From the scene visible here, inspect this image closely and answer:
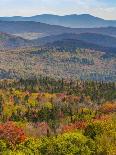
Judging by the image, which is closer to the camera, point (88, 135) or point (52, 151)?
point (52, 151)

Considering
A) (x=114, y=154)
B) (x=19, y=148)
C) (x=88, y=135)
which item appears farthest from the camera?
(x=88, y=135)

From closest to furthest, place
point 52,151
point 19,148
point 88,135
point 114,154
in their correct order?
1. point 114,154
2. point 52,151
3. point 19,148
4. point 88,135

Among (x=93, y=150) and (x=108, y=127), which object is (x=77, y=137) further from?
(x=108, y=127)

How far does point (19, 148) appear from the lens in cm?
15200

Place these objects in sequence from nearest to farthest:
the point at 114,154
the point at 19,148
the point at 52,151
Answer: the point at 114,154, the point at 52,151, the point at 19,148

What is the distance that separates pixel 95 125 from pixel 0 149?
3722 cm

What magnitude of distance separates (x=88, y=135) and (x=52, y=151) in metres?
24.6

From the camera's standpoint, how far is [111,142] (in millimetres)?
148125

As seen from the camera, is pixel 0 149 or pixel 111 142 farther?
pixel 0 149

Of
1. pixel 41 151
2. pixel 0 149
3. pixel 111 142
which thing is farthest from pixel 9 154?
pixel 111 142

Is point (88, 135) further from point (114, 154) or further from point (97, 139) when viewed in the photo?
point (114, 154)

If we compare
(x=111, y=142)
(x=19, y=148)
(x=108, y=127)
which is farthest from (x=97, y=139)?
(x=19, y=148)

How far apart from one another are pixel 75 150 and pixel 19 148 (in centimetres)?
2297

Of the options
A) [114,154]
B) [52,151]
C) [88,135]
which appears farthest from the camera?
[88,135]
